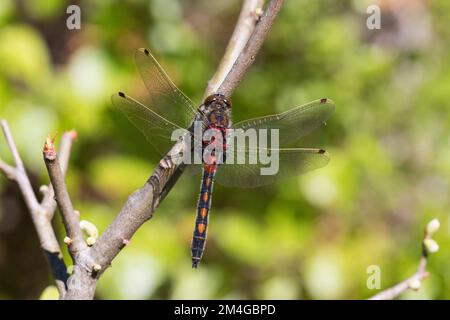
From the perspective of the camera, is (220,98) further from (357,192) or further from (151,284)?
(357,192)

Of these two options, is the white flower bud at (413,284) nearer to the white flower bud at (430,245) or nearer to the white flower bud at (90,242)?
the white flower bud at (430,245)

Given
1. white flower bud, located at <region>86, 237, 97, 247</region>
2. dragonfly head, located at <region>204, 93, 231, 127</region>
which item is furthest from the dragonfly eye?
white flower bud, located at <region>86, 237, 97, 247</region>

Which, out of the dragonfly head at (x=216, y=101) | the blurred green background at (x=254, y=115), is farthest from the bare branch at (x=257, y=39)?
the blurred green background at (x=254, y=115)

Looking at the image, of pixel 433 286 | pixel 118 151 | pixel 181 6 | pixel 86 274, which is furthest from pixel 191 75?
pixel 86 274

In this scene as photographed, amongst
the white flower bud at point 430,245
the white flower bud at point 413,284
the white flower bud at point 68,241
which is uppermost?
the white flower bud at point 430,245

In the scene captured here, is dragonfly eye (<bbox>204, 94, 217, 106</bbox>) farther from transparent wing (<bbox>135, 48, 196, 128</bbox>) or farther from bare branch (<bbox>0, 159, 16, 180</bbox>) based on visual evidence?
bare branch (<bbox>0, 159, 16, 180</bbox>)
